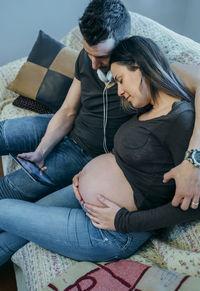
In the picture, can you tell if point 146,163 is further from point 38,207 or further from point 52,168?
point 52,168

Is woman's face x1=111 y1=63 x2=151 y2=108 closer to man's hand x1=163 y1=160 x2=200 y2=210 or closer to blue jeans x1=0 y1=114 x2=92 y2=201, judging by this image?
man's hand x1=163 y1=160 x2=200 y2=210

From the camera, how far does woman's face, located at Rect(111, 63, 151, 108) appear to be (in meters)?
1.10

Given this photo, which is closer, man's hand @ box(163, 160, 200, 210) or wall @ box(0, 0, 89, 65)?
man's hand @ box(163, 160, 200, 210)

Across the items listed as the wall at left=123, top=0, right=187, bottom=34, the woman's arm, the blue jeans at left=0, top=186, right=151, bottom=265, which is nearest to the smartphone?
the blue jeans at left=0, top=186, right=151, bottom=265

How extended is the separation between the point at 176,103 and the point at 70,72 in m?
1.03

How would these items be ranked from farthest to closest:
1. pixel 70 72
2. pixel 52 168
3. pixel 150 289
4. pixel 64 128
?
pixel 70 72
pixel 64 128
pixel 52 168
pixel 150 289

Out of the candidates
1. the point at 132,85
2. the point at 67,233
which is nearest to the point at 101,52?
the point at 132,85

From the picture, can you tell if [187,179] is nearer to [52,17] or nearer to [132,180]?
[132,180]

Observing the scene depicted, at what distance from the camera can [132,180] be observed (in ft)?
3.76

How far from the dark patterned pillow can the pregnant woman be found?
81cm

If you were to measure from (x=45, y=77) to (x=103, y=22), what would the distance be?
2.82 feet

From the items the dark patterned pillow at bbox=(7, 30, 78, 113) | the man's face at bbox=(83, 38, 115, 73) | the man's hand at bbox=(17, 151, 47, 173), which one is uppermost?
the man's face at bbox=(83, 38, 115, 73)

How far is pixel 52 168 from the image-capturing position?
4.92 ft

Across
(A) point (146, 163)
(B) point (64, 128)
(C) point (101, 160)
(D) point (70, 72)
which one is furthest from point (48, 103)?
(A) point (146, 163)
